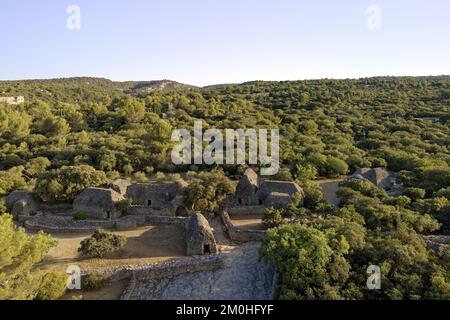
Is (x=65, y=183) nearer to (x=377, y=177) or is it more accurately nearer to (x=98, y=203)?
(x=98, y=203)

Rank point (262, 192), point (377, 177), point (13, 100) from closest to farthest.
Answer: point (262, 192) < point (377, 177) < point (13, 100)

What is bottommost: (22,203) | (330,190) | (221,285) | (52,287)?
(221,285)

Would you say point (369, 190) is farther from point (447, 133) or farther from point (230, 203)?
point (447, 133)

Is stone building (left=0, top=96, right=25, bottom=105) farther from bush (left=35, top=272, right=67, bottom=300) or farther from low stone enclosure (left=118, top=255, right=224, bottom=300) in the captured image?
bush (left=35, top=272, right=67, bottom=300)

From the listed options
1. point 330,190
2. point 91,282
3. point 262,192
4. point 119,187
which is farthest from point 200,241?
point 330,190

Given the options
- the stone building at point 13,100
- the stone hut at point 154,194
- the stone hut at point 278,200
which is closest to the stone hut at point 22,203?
the stone hut at point 154,194

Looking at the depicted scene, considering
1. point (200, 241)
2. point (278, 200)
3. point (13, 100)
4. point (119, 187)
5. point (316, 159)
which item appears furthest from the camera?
point (13, 100)

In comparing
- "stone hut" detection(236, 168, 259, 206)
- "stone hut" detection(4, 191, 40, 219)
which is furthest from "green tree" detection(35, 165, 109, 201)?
"stone hut" detection(236, 168, 259, 206)
